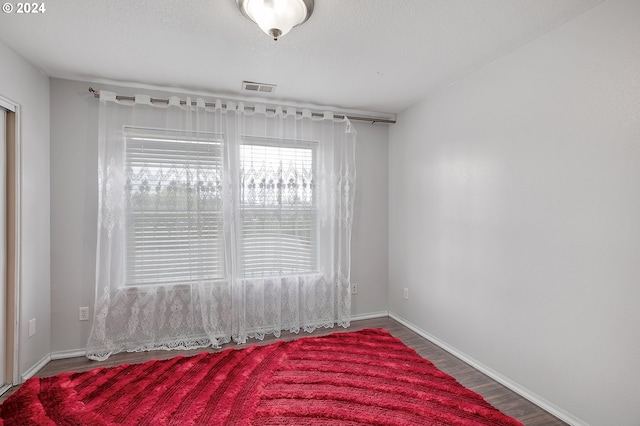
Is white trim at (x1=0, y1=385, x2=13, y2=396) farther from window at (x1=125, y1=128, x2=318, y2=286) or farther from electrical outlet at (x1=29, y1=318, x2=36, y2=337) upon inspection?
window at (x1=125, y1=128, x2=318, y2=286)

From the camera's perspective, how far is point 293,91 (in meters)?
3.12

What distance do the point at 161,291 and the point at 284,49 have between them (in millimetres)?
2466

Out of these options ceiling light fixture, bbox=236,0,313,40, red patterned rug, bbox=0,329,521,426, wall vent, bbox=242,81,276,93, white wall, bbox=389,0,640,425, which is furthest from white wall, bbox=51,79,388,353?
white wall, bbox=389,0,640,425

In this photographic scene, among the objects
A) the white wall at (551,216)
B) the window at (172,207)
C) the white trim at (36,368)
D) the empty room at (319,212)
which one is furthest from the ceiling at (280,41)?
the white trim at (36,368)

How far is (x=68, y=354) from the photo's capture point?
2.78m

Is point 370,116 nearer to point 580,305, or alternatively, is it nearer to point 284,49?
point 284,49

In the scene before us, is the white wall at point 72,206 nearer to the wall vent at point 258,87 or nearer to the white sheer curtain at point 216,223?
the white sheer curtain at point 216,223

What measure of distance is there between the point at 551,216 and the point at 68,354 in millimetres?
4153

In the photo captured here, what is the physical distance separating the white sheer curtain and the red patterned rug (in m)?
0.46

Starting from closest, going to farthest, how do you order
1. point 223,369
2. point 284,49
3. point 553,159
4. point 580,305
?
1. point 580,305
2. point 553,159
3. point 284,49
4. point 223,369

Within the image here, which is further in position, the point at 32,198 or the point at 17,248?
the point at 32,198

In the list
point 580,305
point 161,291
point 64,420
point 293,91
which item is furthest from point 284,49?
point 64,420

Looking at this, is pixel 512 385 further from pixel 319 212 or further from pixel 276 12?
pixel 276 12

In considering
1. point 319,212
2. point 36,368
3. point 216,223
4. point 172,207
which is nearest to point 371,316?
point 319,212
